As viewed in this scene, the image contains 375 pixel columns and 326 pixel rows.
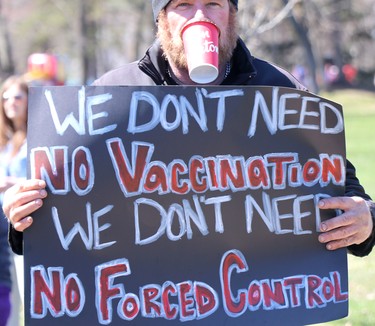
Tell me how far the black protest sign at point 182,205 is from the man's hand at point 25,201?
0.12 ft

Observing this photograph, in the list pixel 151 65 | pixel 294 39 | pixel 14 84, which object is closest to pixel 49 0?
pixel 294 39

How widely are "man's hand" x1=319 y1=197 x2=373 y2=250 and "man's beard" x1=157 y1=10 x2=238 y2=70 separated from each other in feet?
1.93

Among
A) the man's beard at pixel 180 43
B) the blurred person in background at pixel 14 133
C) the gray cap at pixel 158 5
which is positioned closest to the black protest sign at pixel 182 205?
the man's beard at pixel 180 43

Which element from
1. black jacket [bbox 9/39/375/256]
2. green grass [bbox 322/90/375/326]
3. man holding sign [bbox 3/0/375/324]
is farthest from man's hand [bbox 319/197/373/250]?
green grass [bbox 322/90/375/326]

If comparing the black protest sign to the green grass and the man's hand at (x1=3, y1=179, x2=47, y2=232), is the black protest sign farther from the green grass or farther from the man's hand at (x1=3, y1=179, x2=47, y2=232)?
the green grass

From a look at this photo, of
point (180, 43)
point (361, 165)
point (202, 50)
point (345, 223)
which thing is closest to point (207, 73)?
point (202, 50)

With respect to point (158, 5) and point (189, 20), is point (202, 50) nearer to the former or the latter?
point (189, 20)

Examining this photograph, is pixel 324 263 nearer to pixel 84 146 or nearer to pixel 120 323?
pixel 120 323

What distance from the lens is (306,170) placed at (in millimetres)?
2713

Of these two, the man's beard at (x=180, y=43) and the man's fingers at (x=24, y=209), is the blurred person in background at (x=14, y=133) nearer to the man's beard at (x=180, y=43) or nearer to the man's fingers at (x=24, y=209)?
the man's beard at (x=180, y=43)

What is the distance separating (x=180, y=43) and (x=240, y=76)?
0.86ft

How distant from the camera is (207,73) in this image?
260cm

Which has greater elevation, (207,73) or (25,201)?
(207,73)

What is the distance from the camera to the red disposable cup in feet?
8.43
